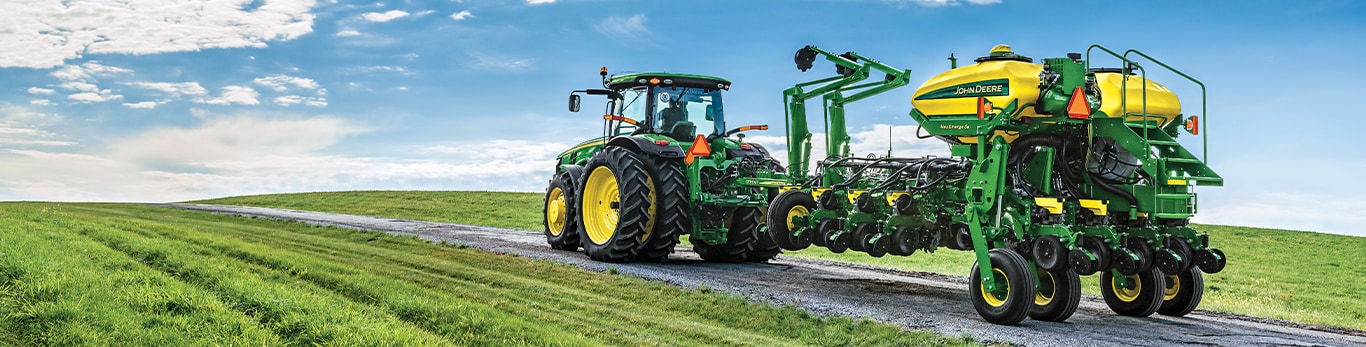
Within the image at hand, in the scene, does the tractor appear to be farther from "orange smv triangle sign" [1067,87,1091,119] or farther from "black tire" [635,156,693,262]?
"black tire" [635,156,693,262]

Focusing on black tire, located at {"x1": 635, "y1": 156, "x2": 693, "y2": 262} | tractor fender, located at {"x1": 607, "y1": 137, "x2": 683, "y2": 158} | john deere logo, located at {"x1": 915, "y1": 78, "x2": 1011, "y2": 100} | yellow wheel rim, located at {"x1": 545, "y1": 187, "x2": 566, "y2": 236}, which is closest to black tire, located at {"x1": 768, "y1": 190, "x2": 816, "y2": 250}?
black tire, located at {"x1": 635, "y1": 156, "x2": 693, "y2": 262}

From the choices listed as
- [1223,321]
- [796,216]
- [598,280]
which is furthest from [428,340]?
[1223,321]

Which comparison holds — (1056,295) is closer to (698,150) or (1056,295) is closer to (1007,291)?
(1007,291)

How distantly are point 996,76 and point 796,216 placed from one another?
3089mm

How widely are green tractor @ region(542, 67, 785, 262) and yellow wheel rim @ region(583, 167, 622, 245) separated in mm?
14

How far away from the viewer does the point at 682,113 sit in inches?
581

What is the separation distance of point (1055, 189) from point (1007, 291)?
1.15 metres

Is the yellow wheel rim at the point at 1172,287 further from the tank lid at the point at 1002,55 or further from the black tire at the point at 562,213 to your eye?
the black tire at the point at 562,213

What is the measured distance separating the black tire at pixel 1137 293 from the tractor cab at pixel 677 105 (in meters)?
6.38

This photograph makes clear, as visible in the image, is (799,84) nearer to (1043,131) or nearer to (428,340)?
(1043,131)

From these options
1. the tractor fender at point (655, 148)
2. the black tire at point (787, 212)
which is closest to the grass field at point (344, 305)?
the black tire at point (787, 212)

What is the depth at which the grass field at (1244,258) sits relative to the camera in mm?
13617

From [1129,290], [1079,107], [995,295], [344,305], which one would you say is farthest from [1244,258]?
[344,305]

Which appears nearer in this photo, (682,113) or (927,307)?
(927,307)
